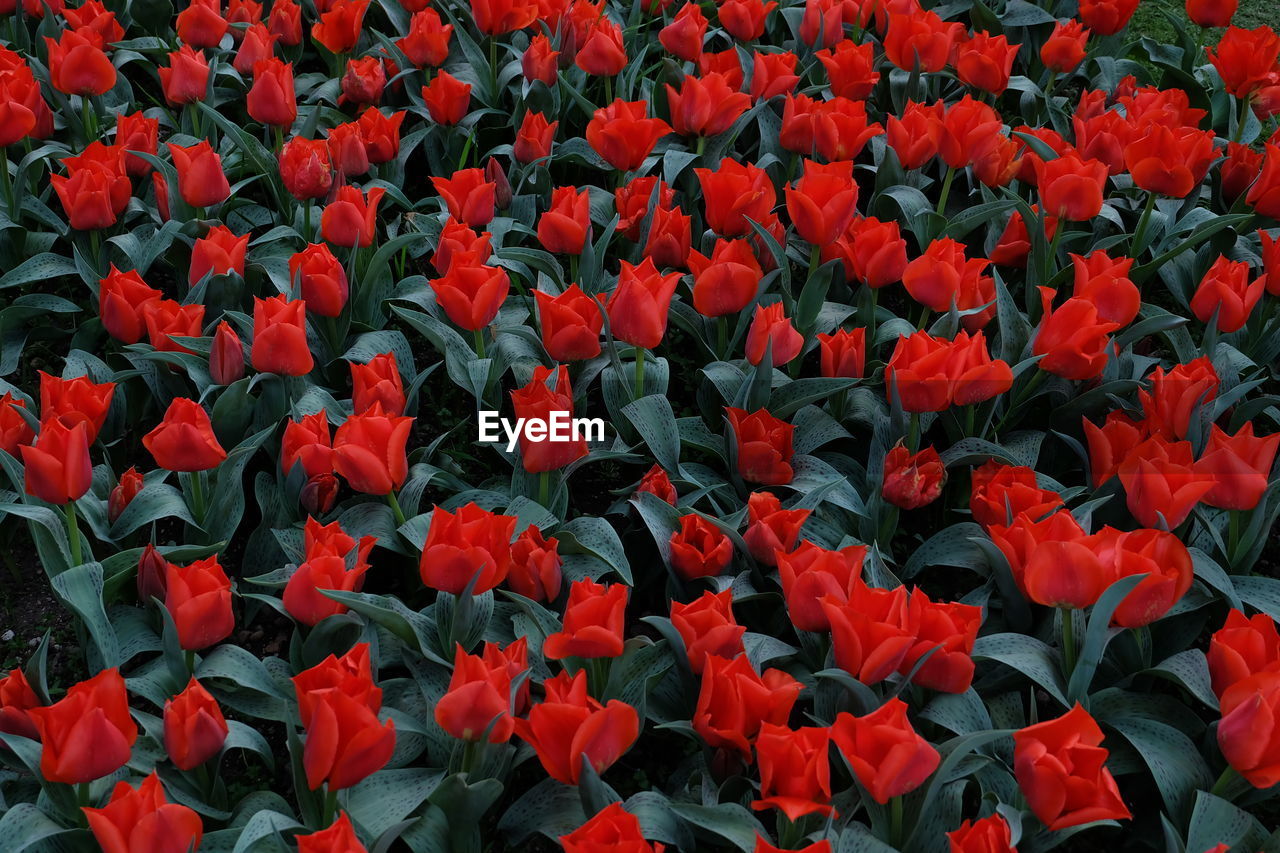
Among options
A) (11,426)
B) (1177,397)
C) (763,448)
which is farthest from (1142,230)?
(11,426)

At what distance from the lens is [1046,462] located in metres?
2.67

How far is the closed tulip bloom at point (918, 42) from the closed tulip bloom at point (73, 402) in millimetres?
2332

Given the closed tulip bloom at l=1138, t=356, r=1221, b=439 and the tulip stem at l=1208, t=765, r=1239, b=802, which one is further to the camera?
the closed tulip bloom at l=1138, t=356, r=1221, b=439

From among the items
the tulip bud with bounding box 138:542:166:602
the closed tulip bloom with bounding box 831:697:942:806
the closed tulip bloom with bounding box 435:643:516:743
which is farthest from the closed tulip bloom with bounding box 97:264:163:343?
the closed tulip bloom with bounding box 831:697:942:806

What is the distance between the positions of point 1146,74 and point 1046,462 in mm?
2033

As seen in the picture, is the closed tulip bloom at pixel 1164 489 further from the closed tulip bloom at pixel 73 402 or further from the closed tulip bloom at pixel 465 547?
the closed tulip bloom at pixel 73 402

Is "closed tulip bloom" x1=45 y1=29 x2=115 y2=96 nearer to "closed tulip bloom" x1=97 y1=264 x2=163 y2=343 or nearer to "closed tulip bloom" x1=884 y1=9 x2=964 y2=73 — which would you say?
"closed tulip bloom" x1=97 y1=264 x2=163 y2=343

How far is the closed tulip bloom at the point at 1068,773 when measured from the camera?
1.58 metres

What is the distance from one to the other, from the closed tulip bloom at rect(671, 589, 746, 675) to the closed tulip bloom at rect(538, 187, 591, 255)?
1122mm

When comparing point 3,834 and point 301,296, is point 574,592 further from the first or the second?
point 301,296

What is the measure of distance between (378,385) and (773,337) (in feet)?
2.51

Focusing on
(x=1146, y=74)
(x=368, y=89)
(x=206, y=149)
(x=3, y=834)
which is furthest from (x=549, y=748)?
(x=1146, y=74)

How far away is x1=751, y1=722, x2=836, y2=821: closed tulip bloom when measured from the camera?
1604 mm

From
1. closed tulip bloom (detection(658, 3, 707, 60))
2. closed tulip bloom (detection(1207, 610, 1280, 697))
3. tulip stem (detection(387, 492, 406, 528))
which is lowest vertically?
tulip stem (detection(387, 492, 406, 528))
